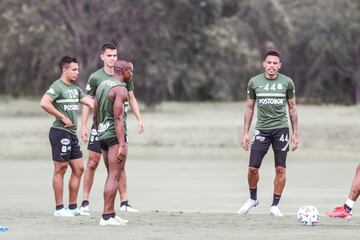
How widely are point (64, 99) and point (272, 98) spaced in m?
2.90

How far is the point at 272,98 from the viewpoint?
1503 cm

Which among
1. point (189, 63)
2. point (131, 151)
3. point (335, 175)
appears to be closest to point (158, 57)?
point (189, 63)

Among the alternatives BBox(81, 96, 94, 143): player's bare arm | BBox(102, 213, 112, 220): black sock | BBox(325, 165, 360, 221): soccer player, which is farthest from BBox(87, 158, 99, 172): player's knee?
BBox(325, 165, 360, 221): soccer player

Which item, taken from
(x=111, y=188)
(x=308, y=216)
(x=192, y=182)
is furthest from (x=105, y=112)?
→ (x=192, y=182)

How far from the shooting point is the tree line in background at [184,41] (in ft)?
188

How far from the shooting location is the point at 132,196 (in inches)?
778

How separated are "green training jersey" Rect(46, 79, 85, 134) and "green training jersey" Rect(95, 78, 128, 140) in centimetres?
150

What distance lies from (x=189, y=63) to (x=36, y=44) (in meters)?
→ 10.4

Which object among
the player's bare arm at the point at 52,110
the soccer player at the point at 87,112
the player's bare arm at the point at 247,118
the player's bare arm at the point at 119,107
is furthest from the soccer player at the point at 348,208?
the player's bare arm at the point at 52,110

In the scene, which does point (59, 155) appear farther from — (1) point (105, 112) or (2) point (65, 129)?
(1) point (105, 112)

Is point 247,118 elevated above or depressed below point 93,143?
above

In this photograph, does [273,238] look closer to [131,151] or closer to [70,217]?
[70,217]

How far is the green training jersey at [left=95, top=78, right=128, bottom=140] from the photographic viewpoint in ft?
42.5

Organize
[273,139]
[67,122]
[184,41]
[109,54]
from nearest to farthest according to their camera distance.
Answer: [67,122] → [109,54] → [273,139] → [184,41]
